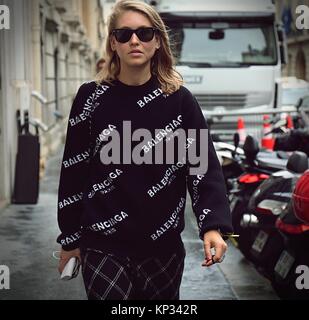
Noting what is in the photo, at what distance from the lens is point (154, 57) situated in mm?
2934

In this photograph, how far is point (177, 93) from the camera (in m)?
2.83

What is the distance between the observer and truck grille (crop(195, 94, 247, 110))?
44.6 ft

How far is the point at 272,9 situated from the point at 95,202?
11384 mm

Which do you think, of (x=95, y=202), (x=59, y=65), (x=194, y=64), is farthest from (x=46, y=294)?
(x=59, y=65)

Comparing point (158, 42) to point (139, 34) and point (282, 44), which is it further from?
point (282, 44)

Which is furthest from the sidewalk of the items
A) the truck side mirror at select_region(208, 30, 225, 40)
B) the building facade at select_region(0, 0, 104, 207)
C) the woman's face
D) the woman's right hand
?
the truck side mirror at select_region(208, 30, 225, 40)

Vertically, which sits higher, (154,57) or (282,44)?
(154,57)

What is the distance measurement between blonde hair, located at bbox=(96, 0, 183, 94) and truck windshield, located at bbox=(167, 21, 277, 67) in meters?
10.2

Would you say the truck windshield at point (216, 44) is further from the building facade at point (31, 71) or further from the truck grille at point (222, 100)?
the building facade at point (31, 71)

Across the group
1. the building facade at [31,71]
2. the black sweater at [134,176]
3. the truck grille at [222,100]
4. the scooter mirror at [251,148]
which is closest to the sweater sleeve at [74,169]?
the black sweater at [134,176]

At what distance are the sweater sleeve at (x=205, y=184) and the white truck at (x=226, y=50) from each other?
10.3 meters

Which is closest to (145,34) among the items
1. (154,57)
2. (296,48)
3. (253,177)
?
(154,57)

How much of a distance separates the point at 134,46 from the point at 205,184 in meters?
0.59

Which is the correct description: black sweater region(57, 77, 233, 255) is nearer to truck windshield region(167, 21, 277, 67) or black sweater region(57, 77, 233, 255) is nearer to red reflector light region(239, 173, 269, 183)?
red reflector light region(239, 173, 269, 183)
